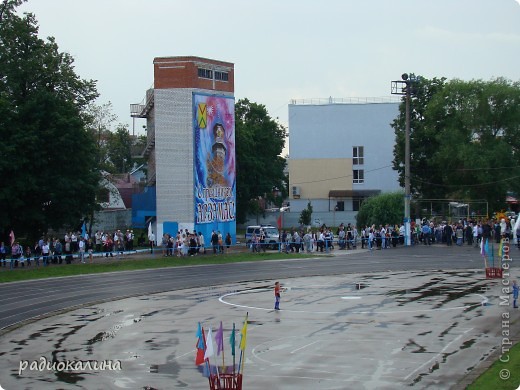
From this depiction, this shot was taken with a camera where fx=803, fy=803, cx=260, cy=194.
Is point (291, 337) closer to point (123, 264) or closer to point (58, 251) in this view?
point (123, 264)

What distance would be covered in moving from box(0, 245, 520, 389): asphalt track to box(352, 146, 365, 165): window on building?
50179mm

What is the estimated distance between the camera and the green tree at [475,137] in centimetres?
7131

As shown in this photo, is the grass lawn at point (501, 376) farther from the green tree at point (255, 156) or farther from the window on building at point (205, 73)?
the green tree at point (255, 156)

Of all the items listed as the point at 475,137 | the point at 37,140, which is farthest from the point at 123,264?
the point at 475,137

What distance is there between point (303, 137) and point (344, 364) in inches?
3234

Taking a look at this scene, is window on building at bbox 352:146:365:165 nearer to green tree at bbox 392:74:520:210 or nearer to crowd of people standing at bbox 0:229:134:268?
green tree at bbox 392:74:520:210

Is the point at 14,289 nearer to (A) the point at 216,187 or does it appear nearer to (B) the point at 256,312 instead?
(B) the point at 256,312

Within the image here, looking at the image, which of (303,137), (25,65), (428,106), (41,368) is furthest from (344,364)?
(303,137)

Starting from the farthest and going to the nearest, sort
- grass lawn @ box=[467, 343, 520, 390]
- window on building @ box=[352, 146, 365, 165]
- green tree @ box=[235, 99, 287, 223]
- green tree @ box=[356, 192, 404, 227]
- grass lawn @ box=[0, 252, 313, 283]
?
window on building @ box=[352, 146, 365, 165], green tree @ box=[235, 99, 287, 223], green tree @ box=[356, 192, 404, 227], grass lawn @ box=[0, 252, 313, 283], grass lawn @ box=[467, 343, 520, 390]

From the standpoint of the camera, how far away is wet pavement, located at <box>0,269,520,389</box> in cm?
2073

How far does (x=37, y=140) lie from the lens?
184 feet

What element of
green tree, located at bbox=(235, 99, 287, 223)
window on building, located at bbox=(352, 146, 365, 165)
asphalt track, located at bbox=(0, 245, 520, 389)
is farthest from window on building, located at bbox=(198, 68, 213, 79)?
window on building, located at bbox=(352, 146, 365, 165)

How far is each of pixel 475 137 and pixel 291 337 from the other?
53.2m

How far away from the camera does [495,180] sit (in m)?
72.2
